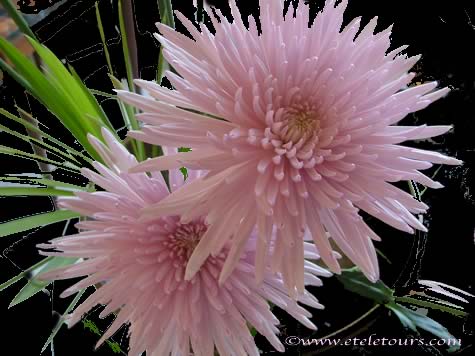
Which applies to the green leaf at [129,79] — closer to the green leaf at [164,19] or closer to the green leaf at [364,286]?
the green leaf at [164,19]

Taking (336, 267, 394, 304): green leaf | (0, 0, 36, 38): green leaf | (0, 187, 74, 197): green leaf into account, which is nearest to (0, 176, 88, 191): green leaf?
(0, 187, 74, 197): green leaf

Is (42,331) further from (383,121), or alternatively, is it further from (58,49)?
(383,121)

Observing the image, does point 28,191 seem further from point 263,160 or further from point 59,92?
point 263,160

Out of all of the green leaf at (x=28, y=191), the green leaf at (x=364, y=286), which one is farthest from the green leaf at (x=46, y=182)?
the green leaf at (x=364, y=286)

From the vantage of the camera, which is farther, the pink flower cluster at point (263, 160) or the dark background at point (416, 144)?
the dark background at point (416, 144)

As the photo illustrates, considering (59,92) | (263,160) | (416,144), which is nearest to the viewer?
Answer: (263,160)

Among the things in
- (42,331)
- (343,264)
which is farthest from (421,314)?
(42,331)

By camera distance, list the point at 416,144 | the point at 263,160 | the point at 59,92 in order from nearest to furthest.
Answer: the point at 263,160 < the point at 59,92 < the point at 416,144

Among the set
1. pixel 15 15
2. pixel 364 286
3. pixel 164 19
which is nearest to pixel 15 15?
pixel 15 15
